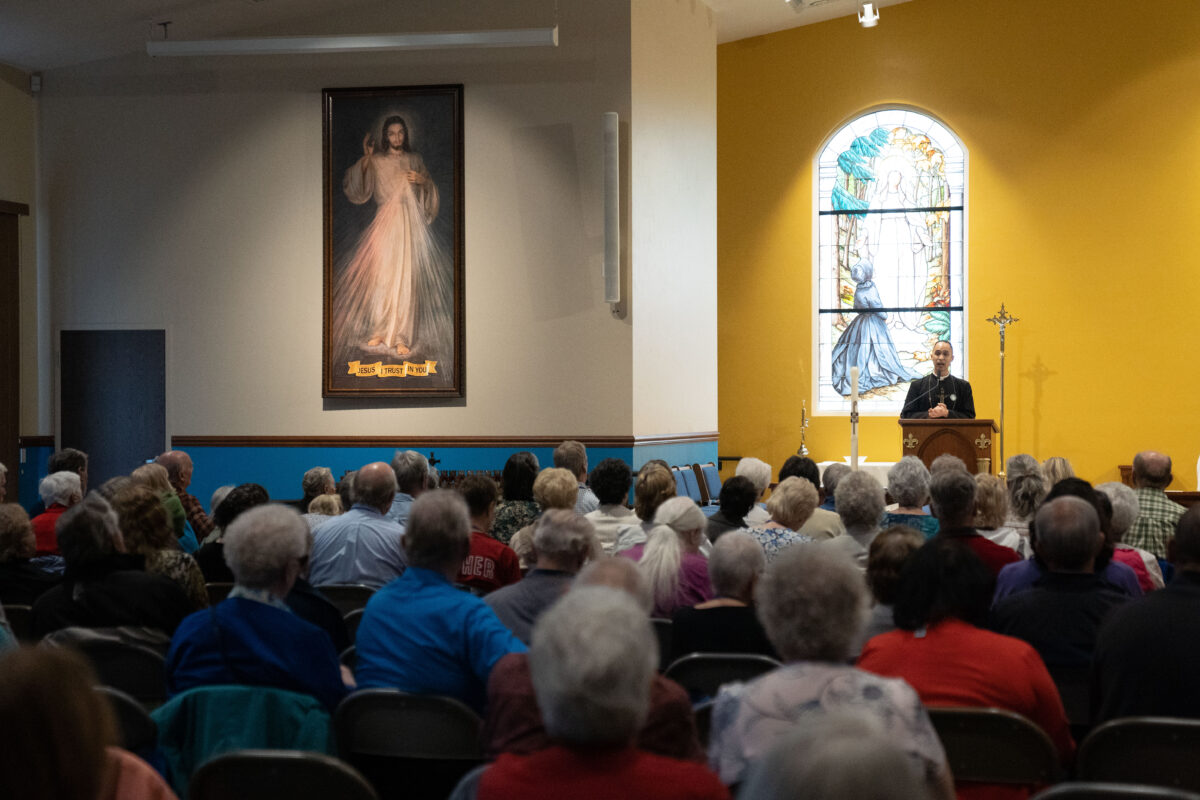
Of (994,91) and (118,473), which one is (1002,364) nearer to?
(994,91)

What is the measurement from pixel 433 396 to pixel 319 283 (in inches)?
56.8

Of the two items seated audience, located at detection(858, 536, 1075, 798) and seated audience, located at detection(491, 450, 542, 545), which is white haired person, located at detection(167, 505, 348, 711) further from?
seated audience, located at detection(491, 450, 542, 545)

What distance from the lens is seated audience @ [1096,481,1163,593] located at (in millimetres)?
4312

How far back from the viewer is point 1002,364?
1236cm

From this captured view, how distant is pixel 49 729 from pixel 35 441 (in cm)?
Answer: 1032

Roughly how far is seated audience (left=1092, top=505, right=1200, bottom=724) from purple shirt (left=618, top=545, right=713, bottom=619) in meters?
1.51

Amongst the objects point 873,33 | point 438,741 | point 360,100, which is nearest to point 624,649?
point 438,741

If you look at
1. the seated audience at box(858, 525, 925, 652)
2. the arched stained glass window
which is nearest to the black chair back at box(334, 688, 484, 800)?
the seated audience at box(858, 525, 925, 652)

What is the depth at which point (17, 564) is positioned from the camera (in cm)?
429

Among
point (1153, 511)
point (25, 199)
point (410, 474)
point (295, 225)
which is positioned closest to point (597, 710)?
point (410, 474)

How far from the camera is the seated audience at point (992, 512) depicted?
4910mm

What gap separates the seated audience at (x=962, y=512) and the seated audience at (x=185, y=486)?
399cm

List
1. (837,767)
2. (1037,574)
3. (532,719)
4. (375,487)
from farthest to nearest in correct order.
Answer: (375,487) → (1037,574) → (532,719) → (837,767)

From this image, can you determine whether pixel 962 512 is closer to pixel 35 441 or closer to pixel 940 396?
pixel 940 396
